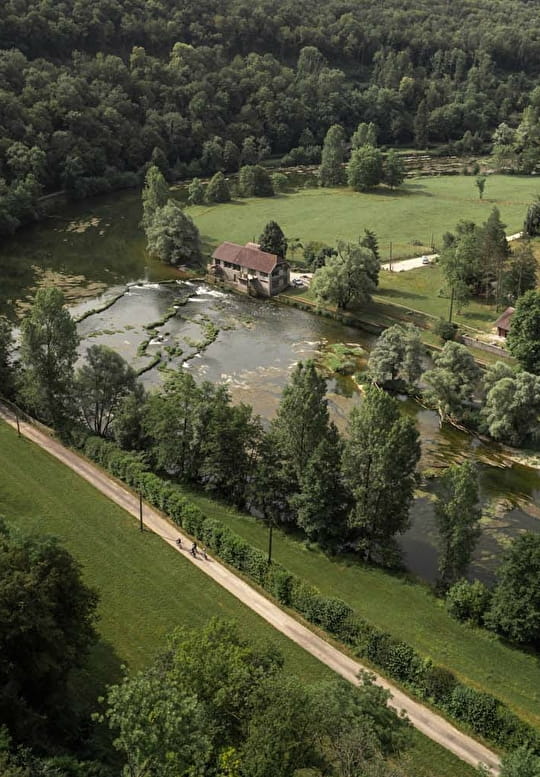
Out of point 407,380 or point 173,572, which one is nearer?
point 173,572

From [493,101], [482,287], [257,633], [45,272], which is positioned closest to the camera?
[257,633]

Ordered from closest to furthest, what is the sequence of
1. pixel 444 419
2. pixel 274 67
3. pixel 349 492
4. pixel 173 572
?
pixel 173 572
pixel 349 492
pixel 444 419
pixel 274 67

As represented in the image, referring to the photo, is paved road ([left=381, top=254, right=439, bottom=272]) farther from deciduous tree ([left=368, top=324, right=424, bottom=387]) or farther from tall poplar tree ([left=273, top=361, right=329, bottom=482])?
tall poplar tree ([left=273, top=361, right=329, bottom=482])

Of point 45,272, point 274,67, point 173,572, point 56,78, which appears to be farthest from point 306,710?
point 274,67

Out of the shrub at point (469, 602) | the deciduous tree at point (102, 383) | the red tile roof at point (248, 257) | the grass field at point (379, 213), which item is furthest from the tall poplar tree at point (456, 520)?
the grass field at point (379, 213)

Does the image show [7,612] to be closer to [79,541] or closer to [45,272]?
[79,541]

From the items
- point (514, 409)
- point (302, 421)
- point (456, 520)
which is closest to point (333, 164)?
point (514, 409)

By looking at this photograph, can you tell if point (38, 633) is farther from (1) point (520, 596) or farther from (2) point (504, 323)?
(2) point (504, 323)
